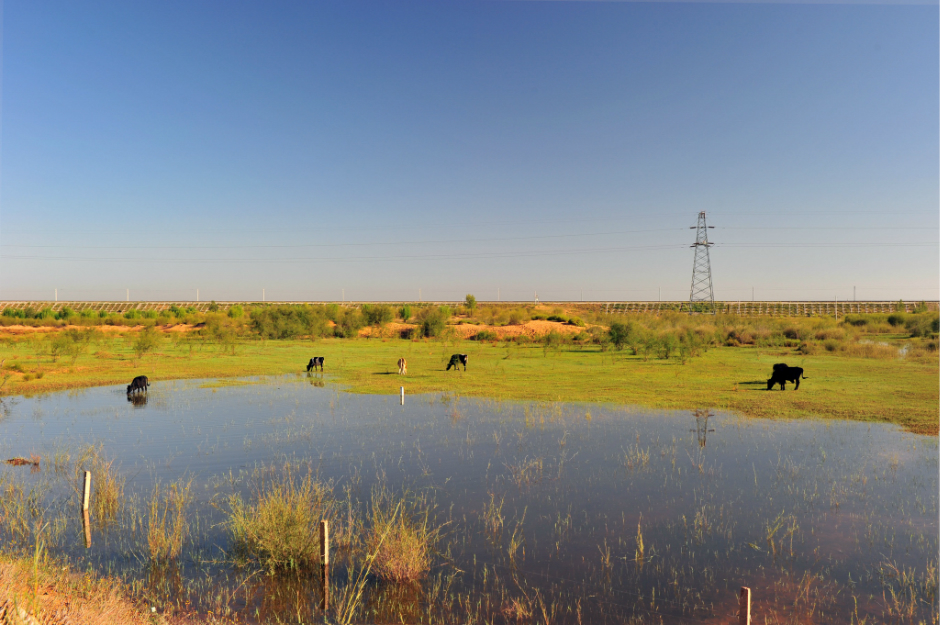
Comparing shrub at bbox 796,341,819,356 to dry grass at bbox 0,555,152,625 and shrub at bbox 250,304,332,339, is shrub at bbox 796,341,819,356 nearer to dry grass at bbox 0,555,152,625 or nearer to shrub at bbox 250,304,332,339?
dry grass at bbox 0,555,152,625

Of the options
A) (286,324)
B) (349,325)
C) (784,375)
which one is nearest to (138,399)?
(784,375)

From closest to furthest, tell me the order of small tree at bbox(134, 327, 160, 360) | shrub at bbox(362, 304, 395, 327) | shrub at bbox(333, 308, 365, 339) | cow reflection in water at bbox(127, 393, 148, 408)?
cow reflection in water at bbox(127, 393, 148, 408) < small tree at bbox(134, 327, 160, 360) < shrub at bbox(333, 308, 365, 339) < shrub at bbox(362, 304, 395, 327)

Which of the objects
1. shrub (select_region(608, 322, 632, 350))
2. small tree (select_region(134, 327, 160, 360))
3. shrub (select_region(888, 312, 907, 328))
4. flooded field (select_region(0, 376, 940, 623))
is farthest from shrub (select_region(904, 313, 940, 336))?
small tree (select_region(134, 327, 160, 360))

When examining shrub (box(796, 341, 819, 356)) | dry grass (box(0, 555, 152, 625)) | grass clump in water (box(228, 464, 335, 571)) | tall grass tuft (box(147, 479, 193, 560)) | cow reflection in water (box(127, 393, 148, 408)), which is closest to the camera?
dry grass (box(0, 555, 152, 625))

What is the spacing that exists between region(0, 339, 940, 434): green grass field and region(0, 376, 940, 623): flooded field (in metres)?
3.20

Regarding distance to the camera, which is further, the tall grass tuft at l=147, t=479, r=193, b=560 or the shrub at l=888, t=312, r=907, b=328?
the shrub at l=888, t=312, r=907, b=328

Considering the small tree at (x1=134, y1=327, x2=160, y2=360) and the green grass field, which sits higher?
the small tree at (x1=134, y1=327, x2=160, y2=360)

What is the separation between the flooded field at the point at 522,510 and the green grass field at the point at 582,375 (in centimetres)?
320

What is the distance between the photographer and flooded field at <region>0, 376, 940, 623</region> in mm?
7270

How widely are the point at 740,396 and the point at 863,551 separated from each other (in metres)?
13.0

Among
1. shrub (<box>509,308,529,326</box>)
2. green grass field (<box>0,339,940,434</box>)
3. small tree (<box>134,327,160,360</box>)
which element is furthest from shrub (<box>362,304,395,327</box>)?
small tree (<box>134,327,160,360</box>)

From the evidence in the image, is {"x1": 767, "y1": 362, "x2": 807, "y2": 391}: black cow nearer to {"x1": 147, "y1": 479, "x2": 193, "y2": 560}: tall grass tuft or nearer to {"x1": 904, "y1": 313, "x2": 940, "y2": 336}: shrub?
{"x1": 147, "y1": 479, "x2": 193, "y2": 560}: tall grass tuft

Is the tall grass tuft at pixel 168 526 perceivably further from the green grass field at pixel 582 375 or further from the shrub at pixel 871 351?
the shrub at pixel 871 351

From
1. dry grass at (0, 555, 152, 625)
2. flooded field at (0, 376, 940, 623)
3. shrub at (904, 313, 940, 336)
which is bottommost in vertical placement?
flooded field at (0, 376, 940, 623)
